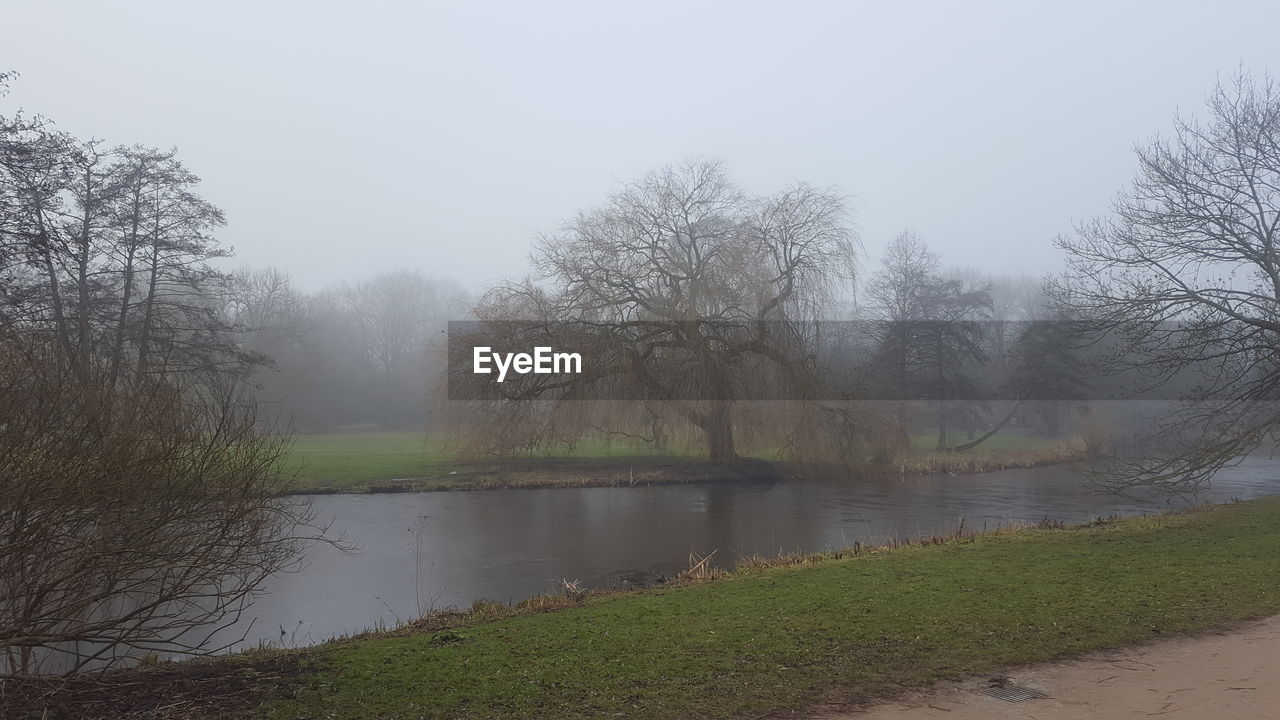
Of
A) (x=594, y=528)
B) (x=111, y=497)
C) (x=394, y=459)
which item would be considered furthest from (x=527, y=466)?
(x=111, y=497)

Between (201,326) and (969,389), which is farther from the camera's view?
(969,389)

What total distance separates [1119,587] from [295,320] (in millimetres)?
36628

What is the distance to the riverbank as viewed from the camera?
18.6 feet

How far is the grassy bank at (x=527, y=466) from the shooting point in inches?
1074

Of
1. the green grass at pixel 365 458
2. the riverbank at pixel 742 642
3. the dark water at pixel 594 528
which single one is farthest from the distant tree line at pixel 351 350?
the riverbank at pixel 742 642

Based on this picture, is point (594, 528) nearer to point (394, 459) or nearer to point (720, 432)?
point (720, 432)

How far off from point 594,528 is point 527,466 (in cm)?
1001

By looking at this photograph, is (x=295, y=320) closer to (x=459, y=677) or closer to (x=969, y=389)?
(x=969, y=389)

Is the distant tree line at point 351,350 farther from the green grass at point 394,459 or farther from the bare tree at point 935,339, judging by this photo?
the bare tree at point 935,339

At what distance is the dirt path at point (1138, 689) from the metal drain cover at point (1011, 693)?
0.18 feet

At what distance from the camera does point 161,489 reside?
239 inches

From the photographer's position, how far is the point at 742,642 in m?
7.16

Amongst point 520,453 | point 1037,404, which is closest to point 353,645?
point 520,453

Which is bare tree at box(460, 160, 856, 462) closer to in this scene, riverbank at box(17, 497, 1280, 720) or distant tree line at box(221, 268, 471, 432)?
distant tree line at box(221, 268, 471, 432)
